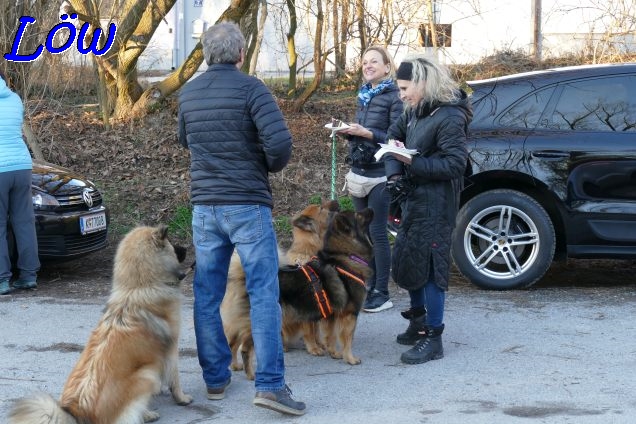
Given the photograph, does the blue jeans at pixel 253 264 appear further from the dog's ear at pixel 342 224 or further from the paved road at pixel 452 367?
the dog's ear at pixel 342 224

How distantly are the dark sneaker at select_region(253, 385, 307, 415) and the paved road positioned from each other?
8 centimetres

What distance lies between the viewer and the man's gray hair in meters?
4.76

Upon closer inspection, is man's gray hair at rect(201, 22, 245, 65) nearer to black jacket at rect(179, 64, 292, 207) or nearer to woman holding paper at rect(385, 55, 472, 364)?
black jacket at rect(179, 64, 292, 207)

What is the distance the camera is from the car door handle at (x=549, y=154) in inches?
291

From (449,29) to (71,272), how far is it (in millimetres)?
9146

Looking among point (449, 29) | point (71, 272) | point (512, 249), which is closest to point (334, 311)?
point (512, 249)

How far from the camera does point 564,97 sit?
7.57 meters

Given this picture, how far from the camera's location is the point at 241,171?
478cm

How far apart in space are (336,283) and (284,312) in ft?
1.33

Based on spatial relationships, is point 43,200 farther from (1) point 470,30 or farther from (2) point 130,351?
(1) point 470,30

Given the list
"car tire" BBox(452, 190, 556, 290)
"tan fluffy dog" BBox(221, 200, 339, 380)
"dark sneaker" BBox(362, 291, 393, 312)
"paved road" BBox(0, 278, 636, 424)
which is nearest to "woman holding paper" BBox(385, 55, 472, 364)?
"paved road" BBox(0, 278, 636, 424)

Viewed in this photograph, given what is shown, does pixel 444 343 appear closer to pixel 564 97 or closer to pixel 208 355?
pixel 208 355

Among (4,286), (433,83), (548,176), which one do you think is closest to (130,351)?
(433,83)

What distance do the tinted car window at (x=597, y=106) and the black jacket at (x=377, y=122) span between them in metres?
1.60
